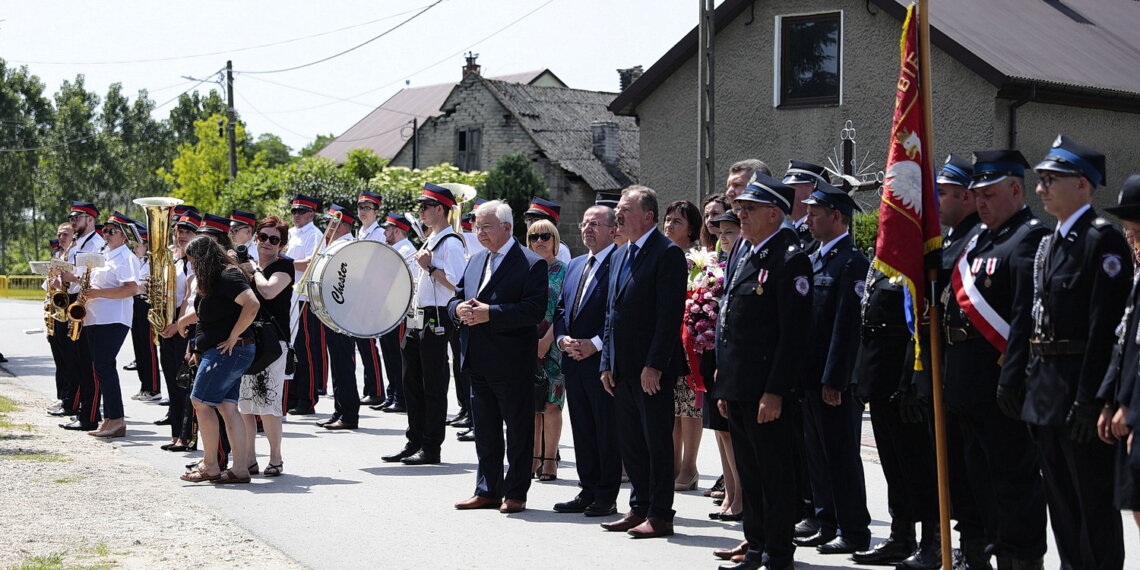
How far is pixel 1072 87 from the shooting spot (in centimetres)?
2191

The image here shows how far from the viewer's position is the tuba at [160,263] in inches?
479

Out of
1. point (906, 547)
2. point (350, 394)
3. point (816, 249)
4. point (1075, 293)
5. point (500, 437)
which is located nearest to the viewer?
point (1075, 293)

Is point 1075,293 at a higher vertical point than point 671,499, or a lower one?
higher

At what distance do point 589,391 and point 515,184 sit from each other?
31021 millimetres

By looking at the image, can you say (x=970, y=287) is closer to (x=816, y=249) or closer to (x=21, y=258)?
(x=816, y=249)

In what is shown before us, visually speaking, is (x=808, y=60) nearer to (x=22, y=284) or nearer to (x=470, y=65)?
(x=470, y=65)

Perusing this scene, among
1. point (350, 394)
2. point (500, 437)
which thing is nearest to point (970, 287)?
point (500, 437)

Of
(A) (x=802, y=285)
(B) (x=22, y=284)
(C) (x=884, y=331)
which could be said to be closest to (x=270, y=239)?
(A) (x=802, y=285)

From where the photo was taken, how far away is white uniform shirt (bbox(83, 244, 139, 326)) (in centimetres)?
1241

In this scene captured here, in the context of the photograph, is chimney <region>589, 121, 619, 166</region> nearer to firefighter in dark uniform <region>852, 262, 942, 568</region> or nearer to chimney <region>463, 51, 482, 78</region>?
chimney <region>463, 51, 482, 78</region>

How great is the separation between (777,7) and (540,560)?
18484 mm

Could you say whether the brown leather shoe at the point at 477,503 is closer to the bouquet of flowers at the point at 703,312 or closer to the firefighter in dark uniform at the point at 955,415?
the bouquet of flowers at the point at 703,312

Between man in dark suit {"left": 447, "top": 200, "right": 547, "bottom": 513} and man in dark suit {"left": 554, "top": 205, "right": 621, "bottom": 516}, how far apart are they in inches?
9.9

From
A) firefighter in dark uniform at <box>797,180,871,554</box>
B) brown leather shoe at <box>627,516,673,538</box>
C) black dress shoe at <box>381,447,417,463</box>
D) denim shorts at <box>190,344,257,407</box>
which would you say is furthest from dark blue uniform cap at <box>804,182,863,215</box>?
black dress shoe at <box>381,447,417,463</box>
